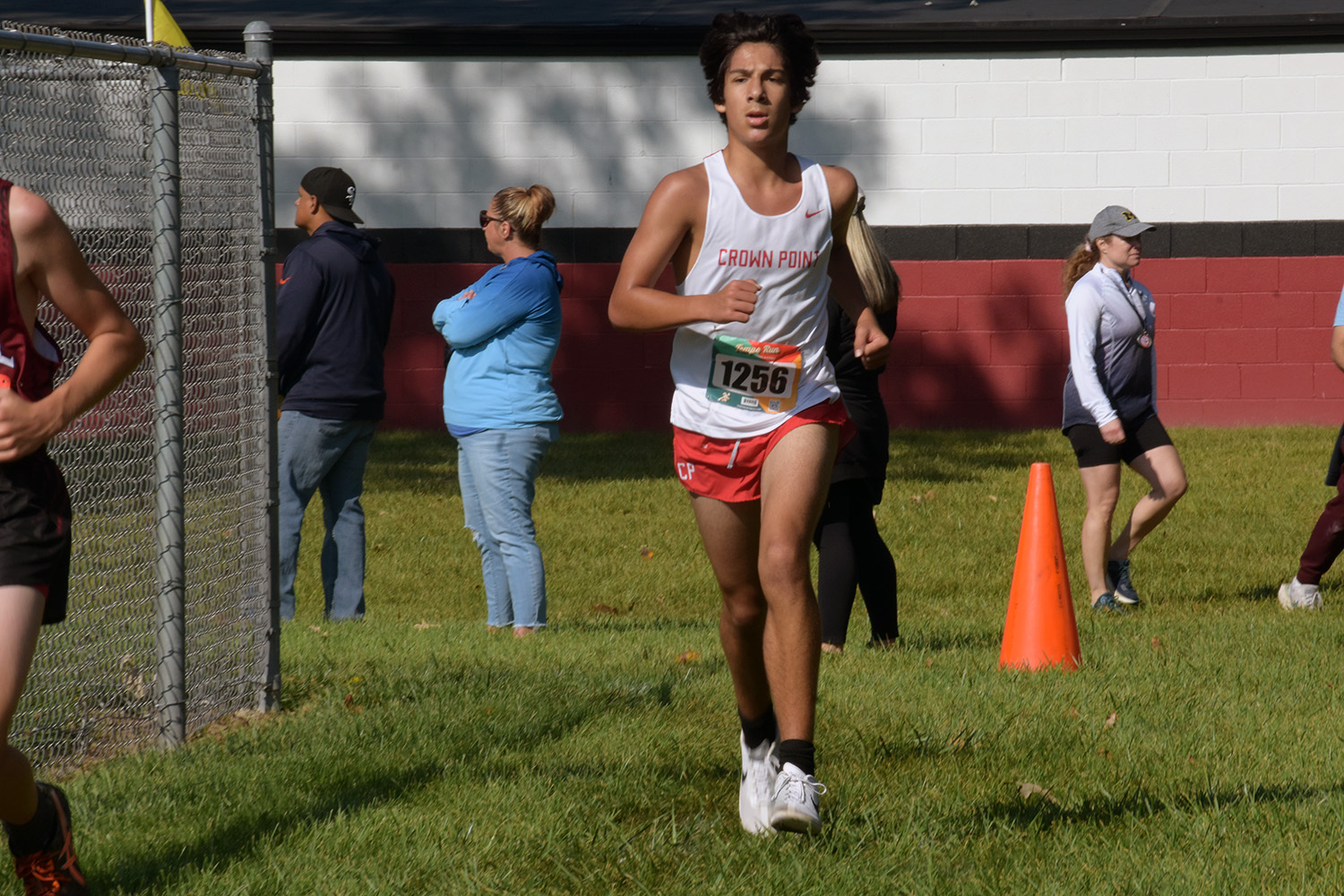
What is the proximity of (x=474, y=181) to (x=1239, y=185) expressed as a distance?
25.0 ft

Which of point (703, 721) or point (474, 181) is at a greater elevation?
point (474, 181)

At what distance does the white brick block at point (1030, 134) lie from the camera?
1512 cm

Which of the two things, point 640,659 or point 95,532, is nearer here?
point 95,532

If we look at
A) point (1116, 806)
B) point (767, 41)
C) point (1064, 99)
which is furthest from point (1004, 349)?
point (767, 41)

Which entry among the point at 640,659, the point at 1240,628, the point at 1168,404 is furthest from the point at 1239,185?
the point at 640,659

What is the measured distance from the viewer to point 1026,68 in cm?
1509

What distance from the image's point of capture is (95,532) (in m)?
5.55

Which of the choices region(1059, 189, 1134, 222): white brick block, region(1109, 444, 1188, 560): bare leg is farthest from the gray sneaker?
region(1059, 189, 1134, 222): white brick block

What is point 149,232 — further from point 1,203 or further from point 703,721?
point 703,721

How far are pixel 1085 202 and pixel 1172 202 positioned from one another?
2.77ft

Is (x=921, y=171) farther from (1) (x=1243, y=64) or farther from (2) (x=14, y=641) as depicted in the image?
(2) (x=14, y=641)

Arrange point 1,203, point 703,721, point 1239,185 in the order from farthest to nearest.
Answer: point 1239,185
point 703,721
point 1,203

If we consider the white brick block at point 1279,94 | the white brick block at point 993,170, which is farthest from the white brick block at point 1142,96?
the white brick block at point 993,170

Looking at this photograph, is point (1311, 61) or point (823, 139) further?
point (823, 139)
